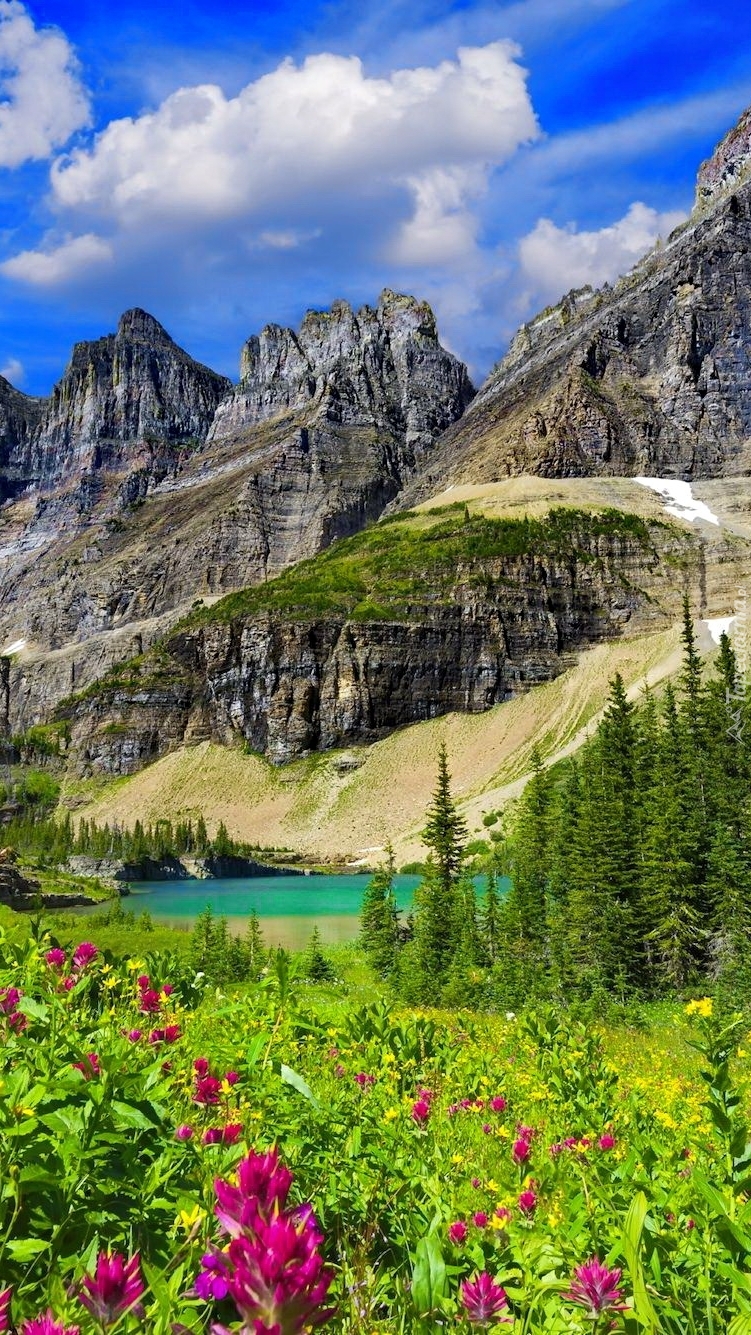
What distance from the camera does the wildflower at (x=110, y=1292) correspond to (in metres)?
1.86

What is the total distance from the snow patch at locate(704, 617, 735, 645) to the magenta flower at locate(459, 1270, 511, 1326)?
7568 inches

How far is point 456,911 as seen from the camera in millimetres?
39375

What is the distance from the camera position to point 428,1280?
262cm

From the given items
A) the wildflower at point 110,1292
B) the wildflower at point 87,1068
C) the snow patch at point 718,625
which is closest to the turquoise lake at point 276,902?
the wildflower at point 87,1068

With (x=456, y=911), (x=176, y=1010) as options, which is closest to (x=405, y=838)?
(x=456, y=911)

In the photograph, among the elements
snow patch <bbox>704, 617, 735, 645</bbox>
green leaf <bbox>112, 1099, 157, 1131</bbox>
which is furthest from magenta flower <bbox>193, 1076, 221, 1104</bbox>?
snow patch <bbox>704, 617, 735, 645</bbox>

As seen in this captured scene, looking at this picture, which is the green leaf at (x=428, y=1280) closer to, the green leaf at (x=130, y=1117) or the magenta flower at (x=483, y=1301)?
the magenta flower at (x=483, y=1301)

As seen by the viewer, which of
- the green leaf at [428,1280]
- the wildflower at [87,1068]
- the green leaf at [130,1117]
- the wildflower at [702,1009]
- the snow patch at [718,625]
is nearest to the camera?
the green leaf at [428,1280]

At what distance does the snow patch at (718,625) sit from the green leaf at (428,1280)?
19218cm

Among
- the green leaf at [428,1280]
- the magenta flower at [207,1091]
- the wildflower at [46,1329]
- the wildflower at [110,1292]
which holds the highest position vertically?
the wildflower at [46,1329]

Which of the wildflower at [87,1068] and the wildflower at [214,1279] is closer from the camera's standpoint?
the wildflower at [214,1279]

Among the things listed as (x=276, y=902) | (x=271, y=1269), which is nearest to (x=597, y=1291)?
(x=271, y=1269)

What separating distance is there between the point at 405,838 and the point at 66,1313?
16134cm

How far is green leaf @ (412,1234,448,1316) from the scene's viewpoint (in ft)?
8.52
